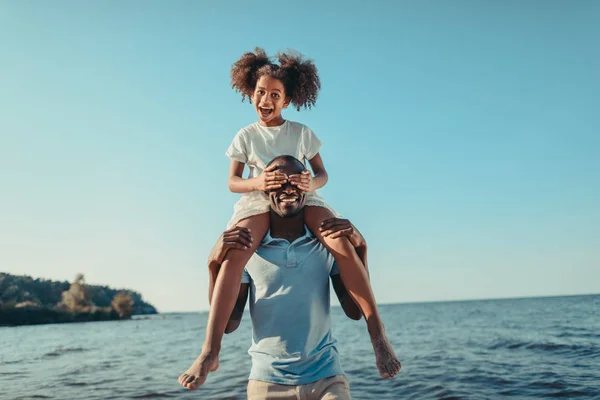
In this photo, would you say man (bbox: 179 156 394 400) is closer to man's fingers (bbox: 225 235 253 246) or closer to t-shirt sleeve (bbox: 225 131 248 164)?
man's fingers (bbox: 225 235 253 246)

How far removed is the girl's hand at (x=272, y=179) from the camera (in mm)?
2863

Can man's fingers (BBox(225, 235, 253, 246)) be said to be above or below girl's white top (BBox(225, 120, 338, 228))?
below

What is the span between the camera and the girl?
288 centimetres

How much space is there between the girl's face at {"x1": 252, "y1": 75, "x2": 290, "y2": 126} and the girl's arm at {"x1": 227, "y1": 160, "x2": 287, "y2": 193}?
14.6 inches

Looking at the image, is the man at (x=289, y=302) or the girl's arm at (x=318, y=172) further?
the girl's arm at (x=318, y=172)

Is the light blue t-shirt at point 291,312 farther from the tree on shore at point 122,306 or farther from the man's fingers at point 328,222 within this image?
the tree on shore at point 122,306

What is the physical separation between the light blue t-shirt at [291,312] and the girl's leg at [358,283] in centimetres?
12

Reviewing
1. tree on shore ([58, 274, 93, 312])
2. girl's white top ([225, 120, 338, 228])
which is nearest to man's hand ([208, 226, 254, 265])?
girl's white top ([225, 120, 338, 228])

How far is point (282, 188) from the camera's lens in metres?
2.92

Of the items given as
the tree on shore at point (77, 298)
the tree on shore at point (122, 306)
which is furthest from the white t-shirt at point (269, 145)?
the tree on shore at point (122, 306)

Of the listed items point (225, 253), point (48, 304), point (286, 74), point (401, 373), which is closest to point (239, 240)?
point (225, 253)

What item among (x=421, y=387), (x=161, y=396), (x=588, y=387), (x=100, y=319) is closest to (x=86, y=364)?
(x=161, y=396)

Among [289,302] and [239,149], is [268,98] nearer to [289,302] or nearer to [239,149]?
[239,149]

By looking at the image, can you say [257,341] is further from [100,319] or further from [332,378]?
[100,319]
